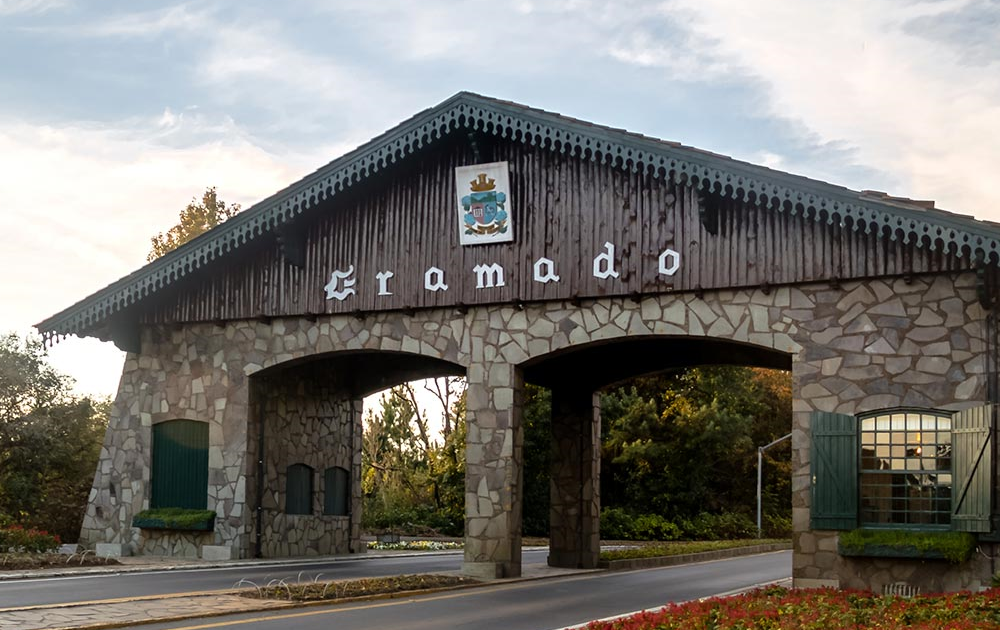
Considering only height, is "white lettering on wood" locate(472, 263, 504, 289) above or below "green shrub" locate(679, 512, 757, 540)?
above

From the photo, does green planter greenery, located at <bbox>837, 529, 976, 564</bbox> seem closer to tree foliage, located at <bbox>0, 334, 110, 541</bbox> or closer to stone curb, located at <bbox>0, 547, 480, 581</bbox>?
stone curb, located at <bbox>0, 547, 480, 581</bbox>

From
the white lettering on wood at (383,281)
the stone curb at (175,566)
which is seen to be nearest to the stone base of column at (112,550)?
the stone curb at (175,566)

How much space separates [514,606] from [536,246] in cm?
737

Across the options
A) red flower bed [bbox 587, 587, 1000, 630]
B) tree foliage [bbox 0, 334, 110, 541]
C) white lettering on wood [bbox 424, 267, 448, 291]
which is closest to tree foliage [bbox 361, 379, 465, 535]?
tree foliage [bbox 0, 334, 110, 541]

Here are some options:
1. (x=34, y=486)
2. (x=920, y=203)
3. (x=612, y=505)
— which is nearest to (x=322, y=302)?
(x=920, y=203)

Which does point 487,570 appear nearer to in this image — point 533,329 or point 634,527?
point 533,329

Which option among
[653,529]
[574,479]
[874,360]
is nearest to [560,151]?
[874,360]

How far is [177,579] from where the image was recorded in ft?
62.5

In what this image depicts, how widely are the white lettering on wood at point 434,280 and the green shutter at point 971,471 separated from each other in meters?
9.37

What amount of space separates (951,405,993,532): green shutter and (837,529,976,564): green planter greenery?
0.28 meters

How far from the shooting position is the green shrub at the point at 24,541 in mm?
22484

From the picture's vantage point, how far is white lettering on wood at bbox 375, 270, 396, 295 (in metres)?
22.7

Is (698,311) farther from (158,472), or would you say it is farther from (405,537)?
(405,537)

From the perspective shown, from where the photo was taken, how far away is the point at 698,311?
20.0 metres
